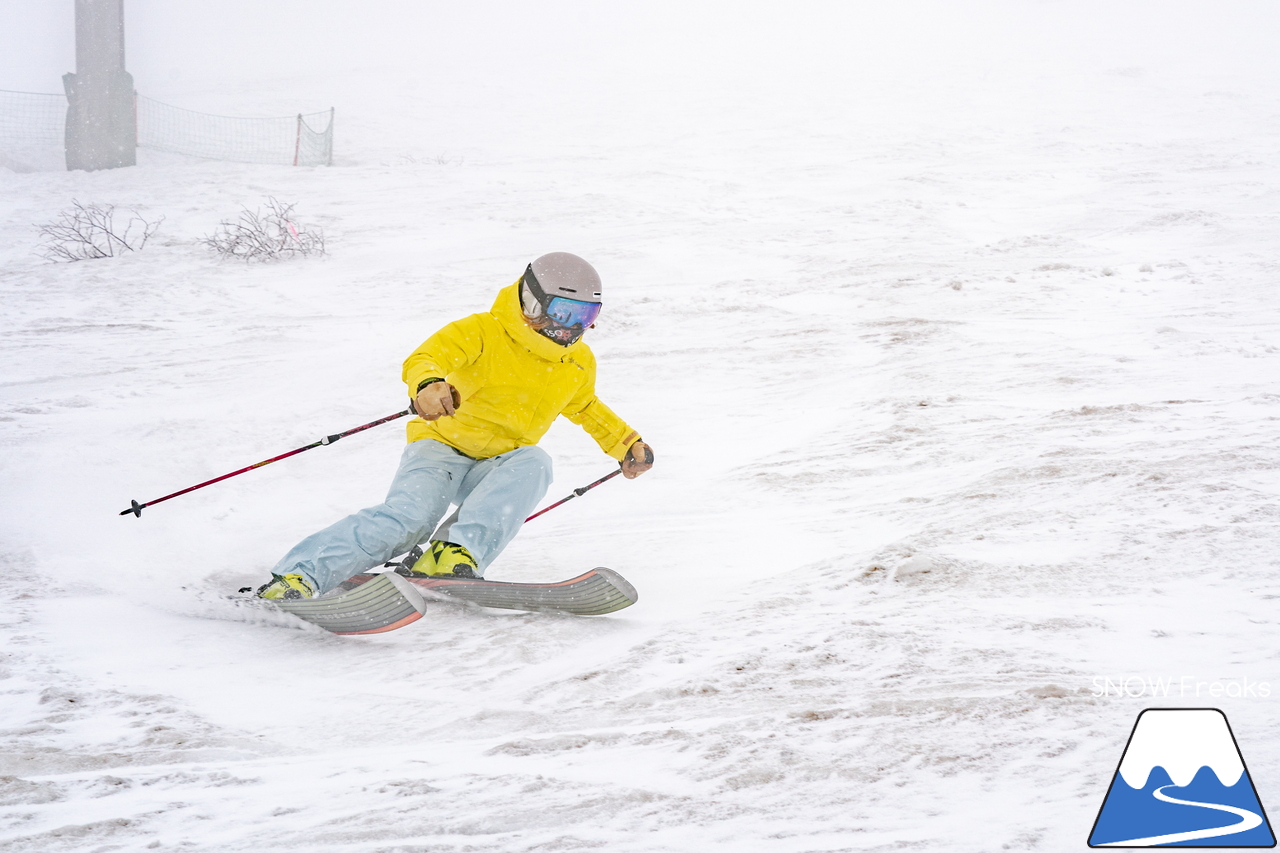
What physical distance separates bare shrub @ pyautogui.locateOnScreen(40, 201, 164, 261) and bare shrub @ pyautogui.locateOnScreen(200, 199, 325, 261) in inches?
32.9

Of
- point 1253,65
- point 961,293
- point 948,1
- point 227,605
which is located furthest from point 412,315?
point 948,1

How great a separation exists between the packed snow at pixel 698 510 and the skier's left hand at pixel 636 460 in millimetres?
392

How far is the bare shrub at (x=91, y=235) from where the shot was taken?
997 centimetres

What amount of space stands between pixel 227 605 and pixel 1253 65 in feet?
82.2

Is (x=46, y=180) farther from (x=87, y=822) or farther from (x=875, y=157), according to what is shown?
(x=87, y=822)

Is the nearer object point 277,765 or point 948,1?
point 277,765

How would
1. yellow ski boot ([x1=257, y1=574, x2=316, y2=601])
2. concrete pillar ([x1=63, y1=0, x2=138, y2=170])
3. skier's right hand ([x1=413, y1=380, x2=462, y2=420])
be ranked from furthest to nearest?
concrete pillar ([x1=63, y1=0, x2=138, y2=170]) < skier's right hand ([x1=413, y1=380, x2=462, y2=420]) < yellow ski boot ([x1=257, y1=574, x2=316, y2=601])

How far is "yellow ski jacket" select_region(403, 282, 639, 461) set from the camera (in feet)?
11.9

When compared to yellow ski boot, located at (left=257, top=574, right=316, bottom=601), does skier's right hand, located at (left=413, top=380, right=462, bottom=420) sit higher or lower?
higher

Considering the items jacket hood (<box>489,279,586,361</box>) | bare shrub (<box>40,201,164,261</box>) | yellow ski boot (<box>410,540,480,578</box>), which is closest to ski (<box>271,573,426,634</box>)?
yellow ski boot (<box>410,540,480,578</box>)

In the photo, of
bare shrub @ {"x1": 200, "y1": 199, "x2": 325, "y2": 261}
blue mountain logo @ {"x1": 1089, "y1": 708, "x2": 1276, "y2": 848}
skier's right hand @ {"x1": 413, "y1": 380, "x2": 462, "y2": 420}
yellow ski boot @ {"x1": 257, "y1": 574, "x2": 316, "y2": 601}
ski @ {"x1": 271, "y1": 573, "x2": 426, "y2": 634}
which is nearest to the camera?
blue mountain logo @ {"x1": 1089, "y1": 708, "x2": 1276, "y2": 848}

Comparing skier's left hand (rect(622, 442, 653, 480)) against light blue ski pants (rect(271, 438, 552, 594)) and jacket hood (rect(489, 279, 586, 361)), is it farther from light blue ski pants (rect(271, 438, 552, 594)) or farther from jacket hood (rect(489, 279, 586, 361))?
jacket hood (rect(489, 279, 586, 361))

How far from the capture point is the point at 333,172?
1428 centimetres

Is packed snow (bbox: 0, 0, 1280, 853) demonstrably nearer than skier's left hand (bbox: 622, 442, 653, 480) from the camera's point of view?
Yes
